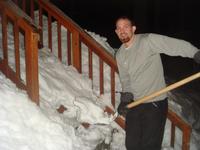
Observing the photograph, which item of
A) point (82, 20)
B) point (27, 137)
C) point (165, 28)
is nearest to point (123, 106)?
point (27, 137)

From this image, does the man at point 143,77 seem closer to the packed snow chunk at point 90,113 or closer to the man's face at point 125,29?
the man's face at point 125,29

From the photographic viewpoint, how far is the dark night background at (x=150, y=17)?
17.3m

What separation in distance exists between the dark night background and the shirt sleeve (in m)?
9.60

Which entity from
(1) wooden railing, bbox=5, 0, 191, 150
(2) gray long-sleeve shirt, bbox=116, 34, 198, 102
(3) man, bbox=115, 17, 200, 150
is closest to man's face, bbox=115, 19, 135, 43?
(3) man, bbox=115, 17, 200, 150

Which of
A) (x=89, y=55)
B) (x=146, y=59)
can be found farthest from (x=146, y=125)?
(x=89, y=55)

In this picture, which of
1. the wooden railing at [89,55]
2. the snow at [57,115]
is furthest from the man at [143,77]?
the wooden railing at [89,55]

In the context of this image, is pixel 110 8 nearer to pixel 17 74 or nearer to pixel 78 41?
pixel 78 41

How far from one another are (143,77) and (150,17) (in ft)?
58.3

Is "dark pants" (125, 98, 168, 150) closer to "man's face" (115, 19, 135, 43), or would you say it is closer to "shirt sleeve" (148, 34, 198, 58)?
"shirt sleeve" (148, 34, 198, 58)

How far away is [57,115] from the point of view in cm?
638

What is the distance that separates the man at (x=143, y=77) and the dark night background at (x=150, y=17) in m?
9.35

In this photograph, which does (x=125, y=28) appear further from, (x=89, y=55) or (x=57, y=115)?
(x=89, y=55)

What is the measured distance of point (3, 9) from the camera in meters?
6.04

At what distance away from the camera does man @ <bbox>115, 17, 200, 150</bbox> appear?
551 centimetres
